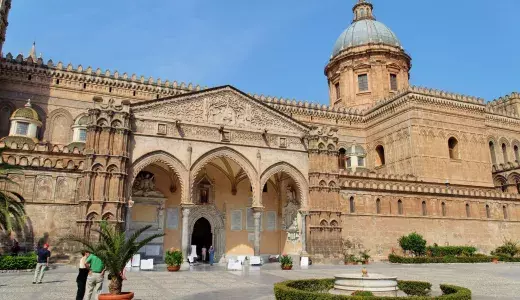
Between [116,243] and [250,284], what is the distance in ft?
19.5

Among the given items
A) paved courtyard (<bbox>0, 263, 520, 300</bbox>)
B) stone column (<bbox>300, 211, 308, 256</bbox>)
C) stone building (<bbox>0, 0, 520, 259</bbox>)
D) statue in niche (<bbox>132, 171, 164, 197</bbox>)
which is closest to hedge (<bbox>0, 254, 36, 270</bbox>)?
paved courtyard (<bbox>0, 263, 520, 300</bbox>)

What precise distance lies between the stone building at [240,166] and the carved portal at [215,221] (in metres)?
0.06

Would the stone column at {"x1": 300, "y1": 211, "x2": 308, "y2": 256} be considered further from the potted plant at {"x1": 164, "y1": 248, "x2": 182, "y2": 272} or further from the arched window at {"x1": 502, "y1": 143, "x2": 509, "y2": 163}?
the arched window at {"x1": 502, "y1": 143, "x2": 509, "y2": 163}

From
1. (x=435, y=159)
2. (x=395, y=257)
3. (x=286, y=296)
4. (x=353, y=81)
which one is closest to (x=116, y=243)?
(x=286, y=296)

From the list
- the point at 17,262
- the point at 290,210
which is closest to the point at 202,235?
the point at 290,210

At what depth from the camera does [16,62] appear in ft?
94.4

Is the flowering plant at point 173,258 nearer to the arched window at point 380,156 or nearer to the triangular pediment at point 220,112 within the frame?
the triangular pediment at point 220,112

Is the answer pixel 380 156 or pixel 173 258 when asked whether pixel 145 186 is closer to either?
pixel 173 258

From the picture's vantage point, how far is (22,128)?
24906 millimetres

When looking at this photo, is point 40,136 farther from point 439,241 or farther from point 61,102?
point 439,241

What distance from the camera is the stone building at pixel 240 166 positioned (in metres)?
20.2

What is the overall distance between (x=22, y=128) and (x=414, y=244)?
25371mm

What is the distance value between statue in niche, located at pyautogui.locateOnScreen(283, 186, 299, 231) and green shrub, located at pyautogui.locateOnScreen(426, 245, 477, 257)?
8.93 m

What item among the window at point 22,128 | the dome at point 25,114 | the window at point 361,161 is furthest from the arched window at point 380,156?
the window at point 22,128
